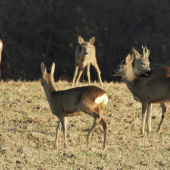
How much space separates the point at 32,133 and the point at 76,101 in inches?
46.3

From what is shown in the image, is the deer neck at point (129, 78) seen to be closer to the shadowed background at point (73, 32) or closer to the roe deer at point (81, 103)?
the roe deer at point (81, 103)

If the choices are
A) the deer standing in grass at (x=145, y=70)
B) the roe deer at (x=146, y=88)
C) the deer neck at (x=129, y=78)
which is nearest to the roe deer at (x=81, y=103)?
the roe deer at (x=146, y=88)

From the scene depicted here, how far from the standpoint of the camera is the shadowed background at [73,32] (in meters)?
20.6

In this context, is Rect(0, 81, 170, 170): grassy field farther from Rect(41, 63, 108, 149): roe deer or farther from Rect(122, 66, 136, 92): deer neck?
Rect(122, 66, 136, 92): deer neck

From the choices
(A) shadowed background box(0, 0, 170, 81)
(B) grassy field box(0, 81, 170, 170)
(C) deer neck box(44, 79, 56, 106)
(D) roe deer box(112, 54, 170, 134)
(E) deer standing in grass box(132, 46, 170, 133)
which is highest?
(A) shadowed background box(0, 0, 170, 81)

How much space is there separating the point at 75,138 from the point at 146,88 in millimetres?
1781

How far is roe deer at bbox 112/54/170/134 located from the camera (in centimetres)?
862

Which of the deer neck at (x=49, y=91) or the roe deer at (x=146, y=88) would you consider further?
the roe deer at (x=146, y=88)

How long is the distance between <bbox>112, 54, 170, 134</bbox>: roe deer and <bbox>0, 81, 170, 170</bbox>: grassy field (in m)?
0.52

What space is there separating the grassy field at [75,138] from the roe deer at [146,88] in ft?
1.70

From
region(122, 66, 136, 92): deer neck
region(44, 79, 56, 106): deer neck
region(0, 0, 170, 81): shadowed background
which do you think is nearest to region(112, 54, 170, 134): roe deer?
region(122, 66, 136, 92): deer neck

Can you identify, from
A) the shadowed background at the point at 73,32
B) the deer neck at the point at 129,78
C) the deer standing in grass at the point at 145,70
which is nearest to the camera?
the deer neck at the point at 129,78

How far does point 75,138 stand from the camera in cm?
809

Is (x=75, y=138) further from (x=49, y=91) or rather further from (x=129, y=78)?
(x=129, y=78)
